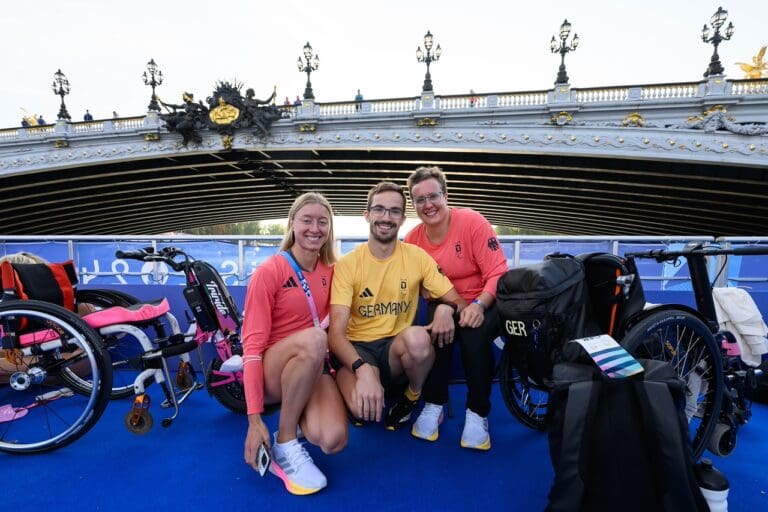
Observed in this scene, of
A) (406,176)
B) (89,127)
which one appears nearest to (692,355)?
(406,176)

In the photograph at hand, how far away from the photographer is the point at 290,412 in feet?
6.45

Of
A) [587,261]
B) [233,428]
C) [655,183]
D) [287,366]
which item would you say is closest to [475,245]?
[587,261]

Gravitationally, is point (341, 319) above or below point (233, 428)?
above

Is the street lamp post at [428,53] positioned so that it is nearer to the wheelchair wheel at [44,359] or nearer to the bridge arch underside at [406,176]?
the bridge arch underside at [406,176]

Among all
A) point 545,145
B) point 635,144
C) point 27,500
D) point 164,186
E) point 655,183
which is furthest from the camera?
point 164,186

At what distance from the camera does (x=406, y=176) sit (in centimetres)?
2378

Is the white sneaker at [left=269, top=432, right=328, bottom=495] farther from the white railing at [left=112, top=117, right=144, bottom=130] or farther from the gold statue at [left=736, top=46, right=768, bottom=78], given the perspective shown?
the gold statue at [left=736, top=46, right=768, bottom=78]

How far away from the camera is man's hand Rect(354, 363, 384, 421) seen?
196cm

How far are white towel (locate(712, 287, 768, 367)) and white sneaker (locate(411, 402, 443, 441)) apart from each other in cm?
220

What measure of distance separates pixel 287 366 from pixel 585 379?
1.39 meters

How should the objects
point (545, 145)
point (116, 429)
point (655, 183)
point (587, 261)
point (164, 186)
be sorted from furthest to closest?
point (164, 186) < point (655, 183) < point (545, 145) < point (116, 429) < point (587, 261)

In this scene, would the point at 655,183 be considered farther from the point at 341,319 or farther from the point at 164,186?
the point at 164,186

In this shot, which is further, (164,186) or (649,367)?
(164,186)

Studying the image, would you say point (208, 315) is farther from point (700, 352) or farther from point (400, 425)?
point (700, 352)
